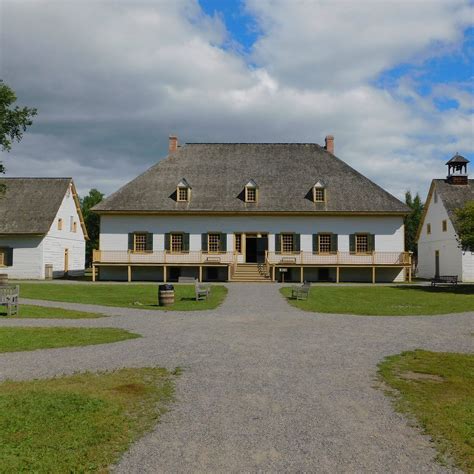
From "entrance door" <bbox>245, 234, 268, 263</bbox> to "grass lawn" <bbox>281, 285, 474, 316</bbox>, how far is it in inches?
345

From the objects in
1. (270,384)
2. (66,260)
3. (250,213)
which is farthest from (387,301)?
(66,260)

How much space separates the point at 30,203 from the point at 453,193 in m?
34.1

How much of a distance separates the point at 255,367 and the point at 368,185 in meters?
31.6

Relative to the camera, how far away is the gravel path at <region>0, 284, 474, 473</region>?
201 inches

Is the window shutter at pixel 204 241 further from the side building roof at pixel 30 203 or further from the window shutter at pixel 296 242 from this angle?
the side building roof at pixel 30 203

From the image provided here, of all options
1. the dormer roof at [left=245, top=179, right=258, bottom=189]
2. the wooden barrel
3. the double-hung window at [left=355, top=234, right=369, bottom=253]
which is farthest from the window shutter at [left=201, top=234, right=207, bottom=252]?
the wooden barrel

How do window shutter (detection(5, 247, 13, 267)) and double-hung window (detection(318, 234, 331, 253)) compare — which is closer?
double-hung window (detection(318, 234, 331, 253))

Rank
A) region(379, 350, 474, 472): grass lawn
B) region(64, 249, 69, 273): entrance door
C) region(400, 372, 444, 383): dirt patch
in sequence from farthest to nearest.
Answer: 1. region(64, 249, 69, 273): entrance door
2. region(400, 372, 444, 383): dirt patch
3. region(379, 350, 474, 472): grass lawn

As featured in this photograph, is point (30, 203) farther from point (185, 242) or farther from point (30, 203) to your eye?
point (185, 242)

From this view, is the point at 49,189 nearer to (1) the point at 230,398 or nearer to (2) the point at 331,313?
(2) the point at 331,313

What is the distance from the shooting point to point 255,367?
9.16 m

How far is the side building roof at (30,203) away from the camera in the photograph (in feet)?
125

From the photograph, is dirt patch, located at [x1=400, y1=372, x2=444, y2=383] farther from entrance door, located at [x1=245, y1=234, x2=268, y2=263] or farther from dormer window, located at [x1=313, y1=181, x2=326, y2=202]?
dormer window, located at [x1=313, y1=181, x2=326, y2=202]

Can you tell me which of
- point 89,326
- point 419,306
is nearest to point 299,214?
point 419,306
